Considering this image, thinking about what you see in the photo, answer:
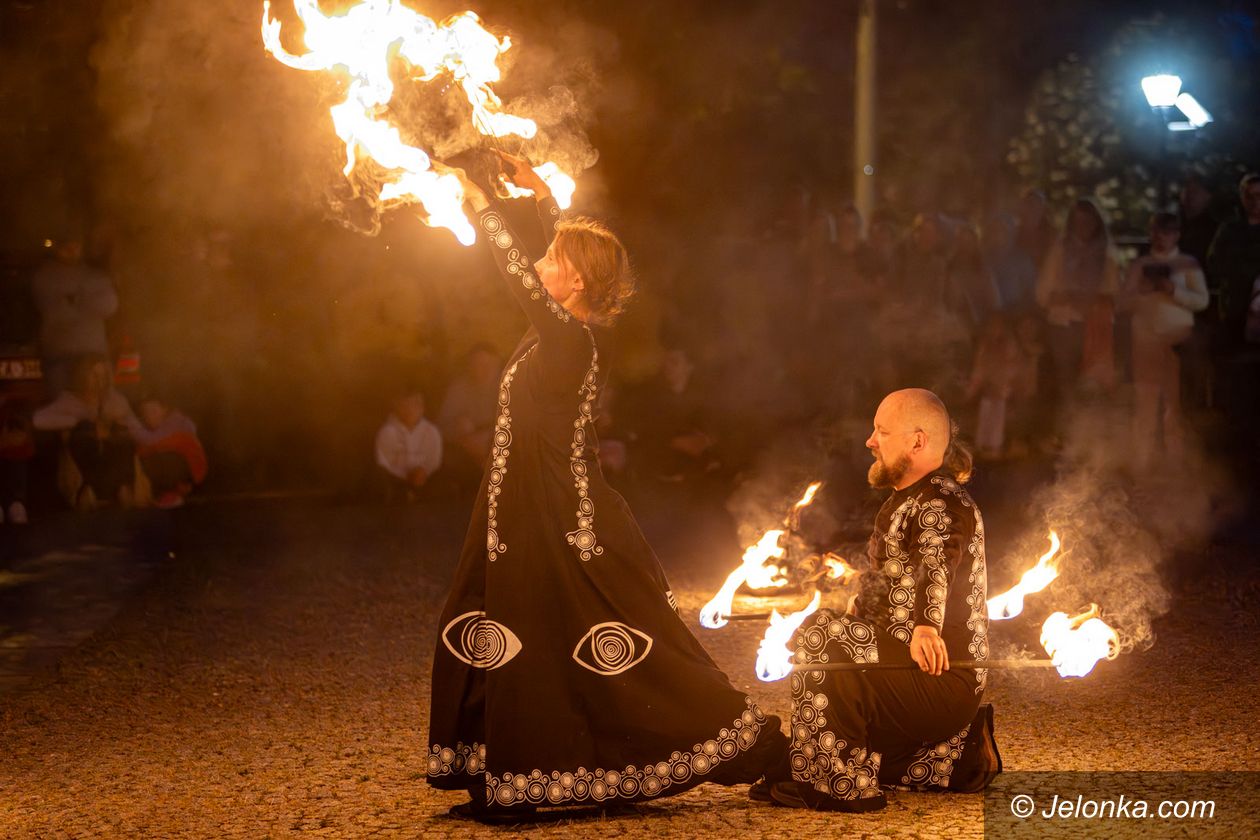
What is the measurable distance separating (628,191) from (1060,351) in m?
3.50

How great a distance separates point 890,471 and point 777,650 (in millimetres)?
619

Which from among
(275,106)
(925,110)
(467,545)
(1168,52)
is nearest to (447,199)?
(467,545)

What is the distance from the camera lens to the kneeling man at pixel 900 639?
462 cm

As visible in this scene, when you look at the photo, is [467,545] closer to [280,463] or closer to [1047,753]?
[1047,753]

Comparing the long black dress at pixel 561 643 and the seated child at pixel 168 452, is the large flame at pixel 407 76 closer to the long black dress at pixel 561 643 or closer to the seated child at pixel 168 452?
the long black dress at pixel 561 643

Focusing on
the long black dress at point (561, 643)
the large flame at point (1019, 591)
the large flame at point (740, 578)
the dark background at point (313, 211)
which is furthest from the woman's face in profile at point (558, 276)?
the dark background at point (313, 211)

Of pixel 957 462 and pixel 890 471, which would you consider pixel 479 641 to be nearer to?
pixel 890 471

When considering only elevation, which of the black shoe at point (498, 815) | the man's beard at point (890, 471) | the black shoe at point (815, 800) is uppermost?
the man's beard at point (890, 471)

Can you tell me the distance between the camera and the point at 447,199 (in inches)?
191

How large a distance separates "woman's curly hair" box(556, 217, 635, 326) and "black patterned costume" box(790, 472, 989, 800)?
3.40 feet

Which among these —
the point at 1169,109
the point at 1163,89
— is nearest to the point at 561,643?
the point at 1163,89

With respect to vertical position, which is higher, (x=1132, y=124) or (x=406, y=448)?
(x=1132, y=124)

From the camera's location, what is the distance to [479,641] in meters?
4.70

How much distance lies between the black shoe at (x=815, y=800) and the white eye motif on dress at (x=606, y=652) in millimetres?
582
